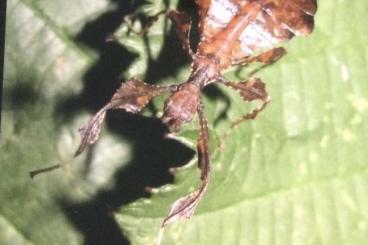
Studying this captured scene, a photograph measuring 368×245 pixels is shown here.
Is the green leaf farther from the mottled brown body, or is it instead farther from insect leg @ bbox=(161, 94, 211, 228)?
insect leg @ bbox=(161, 94, 211, 228)

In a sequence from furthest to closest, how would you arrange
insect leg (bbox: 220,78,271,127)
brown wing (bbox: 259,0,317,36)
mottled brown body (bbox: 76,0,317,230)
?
brown wing (bbox: 259,0,317,36)
insect leg (bbox: 220,78,271,127)
mottled brown body (bbox: 76,0,317,230)

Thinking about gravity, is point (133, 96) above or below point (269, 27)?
above

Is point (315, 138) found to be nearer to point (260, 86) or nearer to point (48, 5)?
point (260, 86)

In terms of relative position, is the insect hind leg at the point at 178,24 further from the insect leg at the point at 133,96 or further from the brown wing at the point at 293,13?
the brown wing at the point at 293,13

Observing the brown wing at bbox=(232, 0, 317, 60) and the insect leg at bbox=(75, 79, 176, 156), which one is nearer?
the insect leg at bbox=(75, 79, 176, 156)

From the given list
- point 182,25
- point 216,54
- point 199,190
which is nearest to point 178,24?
point 182,25

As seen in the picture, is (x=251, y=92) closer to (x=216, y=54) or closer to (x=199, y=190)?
(x=216, y=54)

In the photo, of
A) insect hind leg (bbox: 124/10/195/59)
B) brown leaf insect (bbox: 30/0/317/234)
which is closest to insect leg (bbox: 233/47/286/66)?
brown leaf insect (bbox: 30/0/317/234)

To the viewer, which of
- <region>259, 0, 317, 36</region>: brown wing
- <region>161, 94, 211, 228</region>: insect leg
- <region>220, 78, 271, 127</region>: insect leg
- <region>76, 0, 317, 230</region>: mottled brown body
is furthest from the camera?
<region>259, 0, 317, 36</region>: brown wing

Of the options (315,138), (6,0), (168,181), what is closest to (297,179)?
(315,138)
